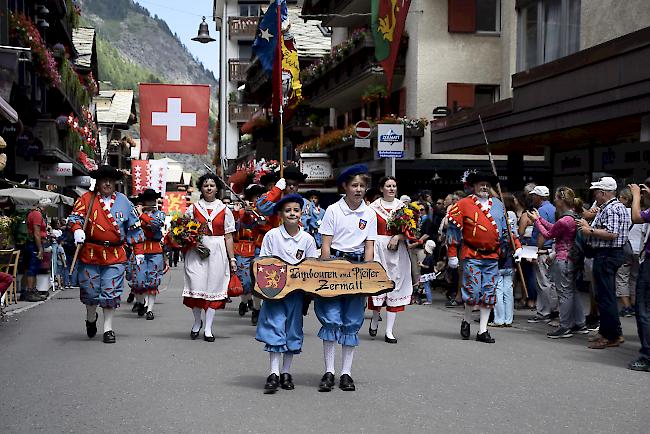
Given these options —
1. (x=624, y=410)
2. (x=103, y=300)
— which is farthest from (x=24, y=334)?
(x=624, y=410)

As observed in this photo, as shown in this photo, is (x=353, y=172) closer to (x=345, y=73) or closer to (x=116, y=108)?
(x=345, y=73)

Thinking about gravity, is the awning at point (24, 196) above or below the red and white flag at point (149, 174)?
below

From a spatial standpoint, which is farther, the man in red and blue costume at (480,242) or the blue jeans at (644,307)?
the man in red and blue costume at (480,242)

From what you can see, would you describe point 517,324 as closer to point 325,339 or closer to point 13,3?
point 325,339

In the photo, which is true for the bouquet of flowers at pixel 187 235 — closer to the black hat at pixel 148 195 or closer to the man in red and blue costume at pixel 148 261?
the man in red and blue costume at pixel 148 261

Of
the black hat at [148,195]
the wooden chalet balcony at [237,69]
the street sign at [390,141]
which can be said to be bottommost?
the black hat at [148,195]

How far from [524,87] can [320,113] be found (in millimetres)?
25827

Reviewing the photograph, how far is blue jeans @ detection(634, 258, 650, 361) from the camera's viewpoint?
956 centimetres

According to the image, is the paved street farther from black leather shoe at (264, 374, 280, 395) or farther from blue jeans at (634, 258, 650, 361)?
blue jeans at (634, 258, 650, 361)

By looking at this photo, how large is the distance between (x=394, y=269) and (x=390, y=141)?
871cm

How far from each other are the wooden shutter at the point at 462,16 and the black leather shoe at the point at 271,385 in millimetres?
22876

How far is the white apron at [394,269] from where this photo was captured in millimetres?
12141

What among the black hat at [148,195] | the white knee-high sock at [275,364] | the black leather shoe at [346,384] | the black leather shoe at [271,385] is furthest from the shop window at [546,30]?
the black leather shoe at [271,385]

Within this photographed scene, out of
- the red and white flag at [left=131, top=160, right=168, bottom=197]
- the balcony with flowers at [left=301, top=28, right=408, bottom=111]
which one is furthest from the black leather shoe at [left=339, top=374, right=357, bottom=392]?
the red and white flag at [left=131, top=160, right=168, bottom=197]
